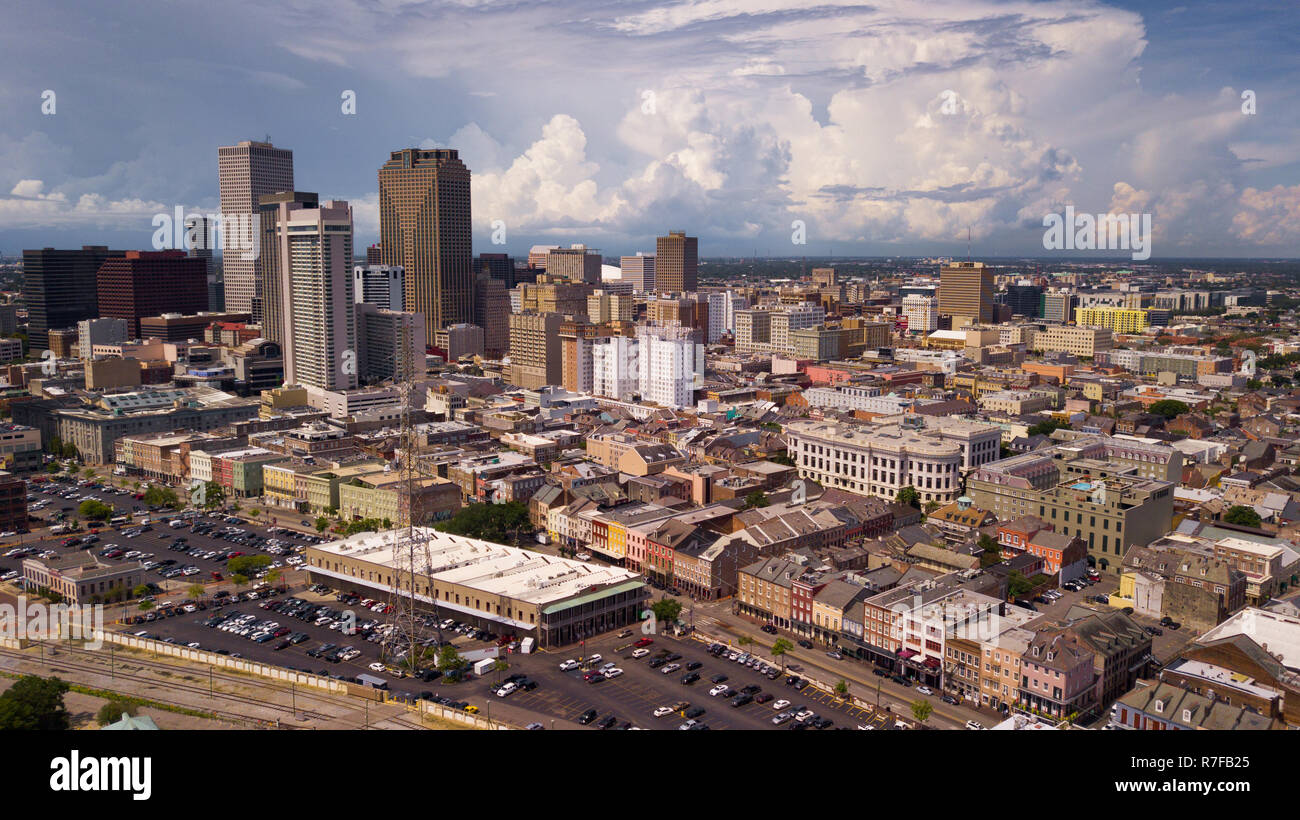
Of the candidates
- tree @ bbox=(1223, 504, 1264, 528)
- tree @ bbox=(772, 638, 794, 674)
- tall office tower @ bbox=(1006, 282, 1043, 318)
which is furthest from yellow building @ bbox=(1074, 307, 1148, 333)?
tree @ bbox=(772, 638, 794, 674)

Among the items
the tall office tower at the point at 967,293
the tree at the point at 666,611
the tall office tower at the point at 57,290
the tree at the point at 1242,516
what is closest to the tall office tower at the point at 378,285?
the tall office tower at the point at 57,290

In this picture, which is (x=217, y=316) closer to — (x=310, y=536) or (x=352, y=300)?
(x=352, y=300)

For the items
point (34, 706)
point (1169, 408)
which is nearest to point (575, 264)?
point (1169, 408)

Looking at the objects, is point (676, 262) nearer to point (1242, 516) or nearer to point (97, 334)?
point (97, 334)

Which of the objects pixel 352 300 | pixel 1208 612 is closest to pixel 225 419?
pixel 352 300

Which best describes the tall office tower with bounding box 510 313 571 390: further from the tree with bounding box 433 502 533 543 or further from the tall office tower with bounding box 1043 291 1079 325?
the tall office tower with bounding box 1043 291 1079 325

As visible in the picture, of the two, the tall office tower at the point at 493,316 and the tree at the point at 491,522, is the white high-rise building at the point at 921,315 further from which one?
the tree at the point at 491,522
